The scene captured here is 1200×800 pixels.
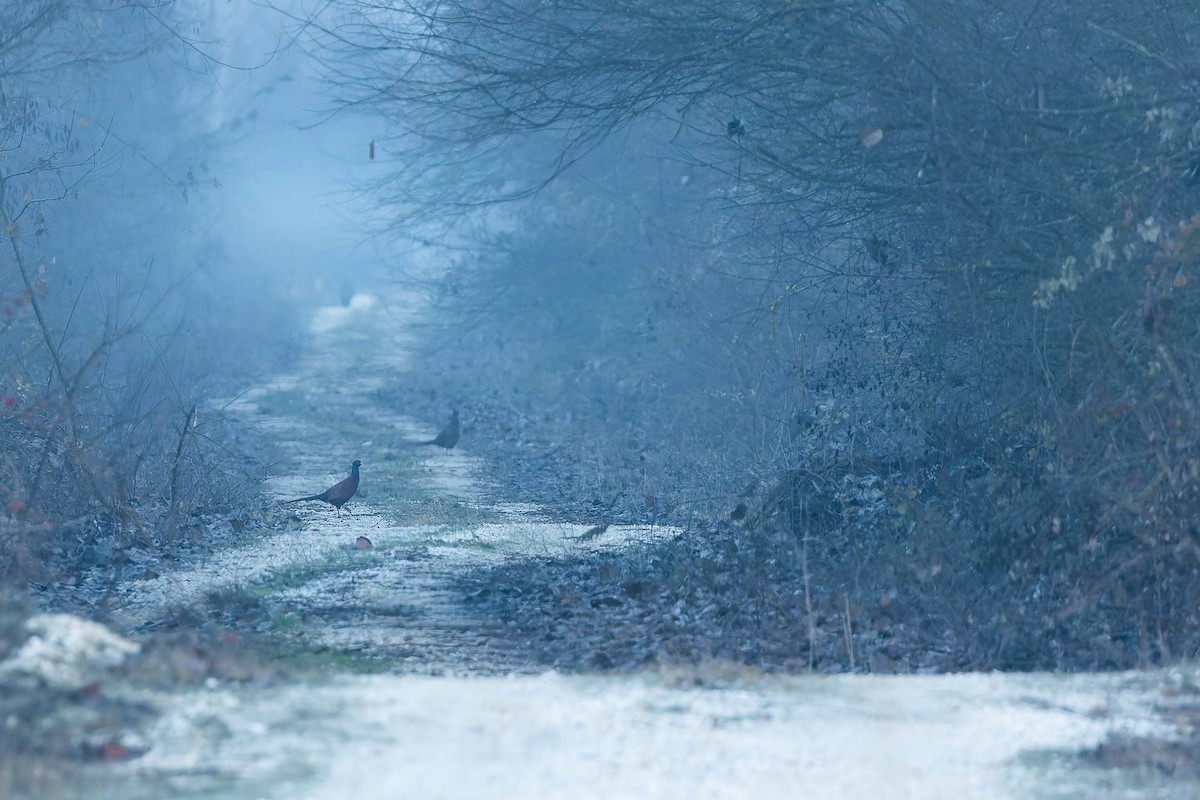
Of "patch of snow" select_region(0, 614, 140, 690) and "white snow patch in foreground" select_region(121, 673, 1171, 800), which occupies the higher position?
"patch of snow" select_region(0, 614, 140, 690)

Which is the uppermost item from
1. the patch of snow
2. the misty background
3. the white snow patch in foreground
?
the misty background

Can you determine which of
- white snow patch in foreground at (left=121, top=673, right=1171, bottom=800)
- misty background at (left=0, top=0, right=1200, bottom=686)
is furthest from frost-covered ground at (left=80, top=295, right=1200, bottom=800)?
misty background at (left=0, top=0, right=1200, bottom=686)

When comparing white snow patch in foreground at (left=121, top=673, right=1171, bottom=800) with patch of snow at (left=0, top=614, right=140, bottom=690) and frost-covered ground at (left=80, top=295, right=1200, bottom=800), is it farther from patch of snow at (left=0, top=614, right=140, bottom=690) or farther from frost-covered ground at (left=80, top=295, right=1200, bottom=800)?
patch of snow at (left=0, top=614, right=140, bottom=690)

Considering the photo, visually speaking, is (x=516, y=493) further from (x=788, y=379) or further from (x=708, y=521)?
(x=708, y=521)

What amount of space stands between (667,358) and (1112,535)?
15.8 metres

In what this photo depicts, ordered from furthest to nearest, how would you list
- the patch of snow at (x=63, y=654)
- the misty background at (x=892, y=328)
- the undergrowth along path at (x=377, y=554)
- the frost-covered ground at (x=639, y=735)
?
the undergrowth along path at (x=377, y=554), the misty background at (x=892, y=328), the patch of snow at (x=63, y=654), the frost-covered ground at (x=639, y=735)

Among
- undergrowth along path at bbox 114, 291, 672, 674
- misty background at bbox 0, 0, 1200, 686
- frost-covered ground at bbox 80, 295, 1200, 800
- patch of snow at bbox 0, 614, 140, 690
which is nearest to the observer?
frost-covered ground at bbox 80, 295, 1200, 800

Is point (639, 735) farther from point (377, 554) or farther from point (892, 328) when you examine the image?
point (892, 328)

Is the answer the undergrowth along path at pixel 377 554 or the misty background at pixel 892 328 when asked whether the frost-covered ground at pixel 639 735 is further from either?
the misty background at pixel 892 328

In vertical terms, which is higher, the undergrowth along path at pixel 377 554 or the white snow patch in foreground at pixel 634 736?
the undergrowth along path at pixel 377 554

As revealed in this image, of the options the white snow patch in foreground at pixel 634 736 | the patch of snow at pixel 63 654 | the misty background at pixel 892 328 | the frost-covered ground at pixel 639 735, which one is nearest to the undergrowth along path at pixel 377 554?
the frost-covered ground at pixel 639 735

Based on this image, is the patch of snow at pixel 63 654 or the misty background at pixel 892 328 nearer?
the patch of snow at pixel 63 654

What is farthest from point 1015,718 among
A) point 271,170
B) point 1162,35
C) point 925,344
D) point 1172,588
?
point 271,170

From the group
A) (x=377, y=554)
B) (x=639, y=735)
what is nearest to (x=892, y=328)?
(x=377, y=554)
